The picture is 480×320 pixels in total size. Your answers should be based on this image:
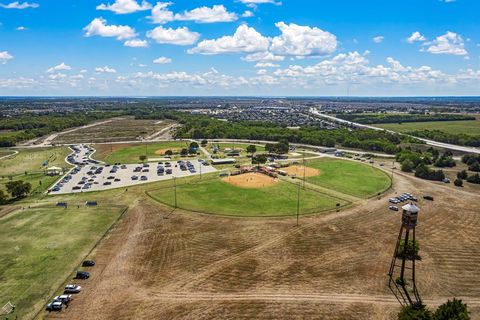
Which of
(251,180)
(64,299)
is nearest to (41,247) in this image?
(64,299)

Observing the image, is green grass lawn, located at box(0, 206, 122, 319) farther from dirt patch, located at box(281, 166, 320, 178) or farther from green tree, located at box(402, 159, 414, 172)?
green tree, located at box(402, 159, 414, 172)

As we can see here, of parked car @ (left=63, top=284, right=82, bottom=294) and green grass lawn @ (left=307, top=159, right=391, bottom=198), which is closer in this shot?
parked car @ (left=63, top=284, right=82, bottom=294)

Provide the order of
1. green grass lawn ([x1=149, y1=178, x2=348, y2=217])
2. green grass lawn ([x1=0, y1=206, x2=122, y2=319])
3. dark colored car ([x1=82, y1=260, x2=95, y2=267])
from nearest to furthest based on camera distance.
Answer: green grass lawn ([x1=0, y1=206, x2=122, y2=319]) → dark colored car ([x1=82, y1=260, x2=95, y2=267]) → green grass lawn ([x1=149, y1=178, x2=348, y2=217])

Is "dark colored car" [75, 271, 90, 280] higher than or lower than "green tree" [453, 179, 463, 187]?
lower

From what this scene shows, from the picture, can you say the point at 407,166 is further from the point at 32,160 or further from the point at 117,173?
the point at 32,160

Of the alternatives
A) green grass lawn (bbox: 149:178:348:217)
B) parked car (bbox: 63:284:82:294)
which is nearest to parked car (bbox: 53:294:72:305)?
parked car (bbox: 63:284:82:294)

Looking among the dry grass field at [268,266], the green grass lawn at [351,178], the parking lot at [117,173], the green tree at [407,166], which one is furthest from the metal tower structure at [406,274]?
the parking lot at [117,173]

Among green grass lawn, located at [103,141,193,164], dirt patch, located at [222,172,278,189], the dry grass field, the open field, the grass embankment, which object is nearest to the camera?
the dry grass field
